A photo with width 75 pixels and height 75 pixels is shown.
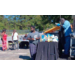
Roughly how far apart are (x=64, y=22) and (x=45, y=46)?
5.39 feet

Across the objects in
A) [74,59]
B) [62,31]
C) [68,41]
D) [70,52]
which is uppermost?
[62,31]

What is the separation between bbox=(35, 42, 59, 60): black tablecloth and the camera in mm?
5258

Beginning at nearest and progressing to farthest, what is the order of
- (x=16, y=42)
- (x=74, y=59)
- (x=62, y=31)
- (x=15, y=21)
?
(x=74, y=59) → (x=62, y=31) → (x=16, y=42) → (x=15, y=21)

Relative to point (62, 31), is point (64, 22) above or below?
above

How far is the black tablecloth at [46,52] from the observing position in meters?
5.26

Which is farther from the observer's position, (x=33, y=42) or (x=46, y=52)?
(x=33, y=42)

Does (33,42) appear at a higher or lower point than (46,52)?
higher

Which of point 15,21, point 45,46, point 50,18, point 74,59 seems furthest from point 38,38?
point 15,21

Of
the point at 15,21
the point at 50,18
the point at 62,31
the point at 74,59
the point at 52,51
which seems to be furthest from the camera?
the point at 15,21

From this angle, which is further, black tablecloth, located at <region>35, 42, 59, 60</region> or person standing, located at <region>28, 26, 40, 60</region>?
person standing, located at <region>28, 26, 40, 60</region>

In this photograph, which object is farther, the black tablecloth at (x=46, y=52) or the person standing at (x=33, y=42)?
the person standing at (x=33, y=42)

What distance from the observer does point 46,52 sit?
5277 mm

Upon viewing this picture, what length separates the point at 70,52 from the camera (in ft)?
18.0

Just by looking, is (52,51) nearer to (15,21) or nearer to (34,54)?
(34,54)
